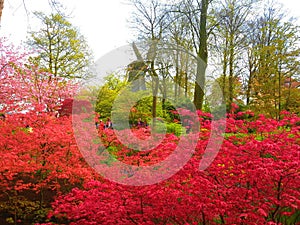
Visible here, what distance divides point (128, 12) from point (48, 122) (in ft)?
23.6

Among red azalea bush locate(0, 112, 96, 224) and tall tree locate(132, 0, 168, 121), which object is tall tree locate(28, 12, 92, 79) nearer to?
tall tree locate(132, 0, 168, 121)

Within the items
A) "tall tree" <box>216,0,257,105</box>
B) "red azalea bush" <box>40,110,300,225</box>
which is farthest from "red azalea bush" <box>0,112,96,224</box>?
"tall tree" <box>216,0,257,105</box>

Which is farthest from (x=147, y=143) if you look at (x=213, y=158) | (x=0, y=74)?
(x=0, y=74)

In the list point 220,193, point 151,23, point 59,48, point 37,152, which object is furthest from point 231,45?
point 220,193

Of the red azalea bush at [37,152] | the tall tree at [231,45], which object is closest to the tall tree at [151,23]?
the tall tree at [231,45]

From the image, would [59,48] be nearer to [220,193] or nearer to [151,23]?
Result: [151,23]

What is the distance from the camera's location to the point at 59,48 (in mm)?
14141

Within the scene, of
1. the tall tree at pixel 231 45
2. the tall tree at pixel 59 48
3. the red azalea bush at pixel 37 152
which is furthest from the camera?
the tall tree at pixel 59 48

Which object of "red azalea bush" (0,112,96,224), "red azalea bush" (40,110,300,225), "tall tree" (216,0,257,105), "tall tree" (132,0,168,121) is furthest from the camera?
"tall tree" (216,0,257,105)

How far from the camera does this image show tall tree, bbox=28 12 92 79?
13.9 metres

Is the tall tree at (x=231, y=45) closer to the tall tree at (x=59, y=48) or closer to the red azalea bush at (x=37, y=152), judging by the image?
the tall tree at (x=59, y=48)

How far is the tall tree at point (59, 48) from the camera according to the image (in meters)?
13.9

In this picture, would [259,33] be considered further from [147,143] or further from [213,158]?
[213,158]

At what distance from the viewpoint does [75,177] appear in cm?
484
